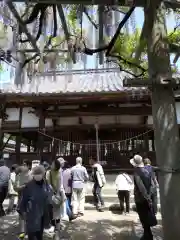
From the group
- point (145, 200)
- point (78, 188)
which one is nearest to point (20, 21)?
point (145, 200)

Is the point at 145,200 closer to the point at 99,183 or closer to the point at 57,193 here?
the point at 57,193

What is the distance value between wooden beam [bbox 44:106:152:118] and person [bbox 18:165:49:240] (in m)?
6.12

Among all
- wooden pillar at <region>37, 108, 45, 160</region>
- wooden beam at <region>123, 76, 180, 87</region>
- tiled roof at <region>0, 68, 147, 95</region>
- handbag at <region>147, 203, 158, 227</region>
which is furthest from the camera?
tiled roof at <region>0, 68, 147, 95</region>

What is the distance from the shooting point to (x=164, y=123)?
9.09 feet

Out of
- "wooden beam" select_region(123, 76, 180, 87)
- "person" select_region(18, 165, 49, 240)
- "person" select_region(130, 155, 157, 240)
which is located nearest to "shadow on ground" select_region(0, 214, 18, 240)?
"person" select_region(18, 165, 49, 240)

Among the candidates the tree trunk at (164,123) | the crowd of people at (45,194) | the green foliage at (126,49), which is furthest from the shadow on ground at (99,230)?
the green foliage at (126,49)

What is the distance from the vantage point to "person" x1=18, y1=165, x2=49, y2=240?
3678 mm

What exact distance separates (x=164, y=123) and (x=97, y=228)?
378cm

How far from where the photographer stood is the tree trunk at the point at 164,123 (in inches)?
103

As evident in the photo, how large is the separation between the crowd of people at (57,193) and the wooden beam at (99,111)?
109 inches

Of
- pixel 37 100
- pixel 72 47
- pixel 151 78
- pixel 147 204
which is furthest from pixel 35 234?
pixel 37 100

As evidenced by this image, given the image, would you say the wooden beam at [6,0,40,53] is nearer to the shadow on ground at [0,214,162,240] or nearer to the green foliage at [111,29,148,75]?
the green foliage at [111,29,148,75]

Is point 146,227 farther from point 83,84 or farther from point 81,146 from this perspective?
point 83,84

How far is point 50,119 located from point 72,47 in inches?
243
